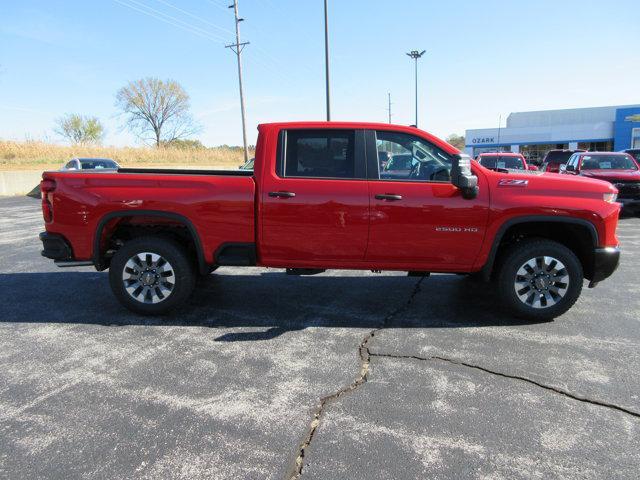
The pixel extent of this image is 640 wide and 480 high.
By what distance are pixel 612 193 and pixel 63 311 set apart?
5.91 metres

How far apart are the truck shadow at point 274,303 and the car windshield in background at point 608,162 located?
886 centimetres

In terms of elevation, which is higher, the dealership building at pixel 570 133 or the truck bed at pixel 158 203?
the dealership building at pixel 570 133

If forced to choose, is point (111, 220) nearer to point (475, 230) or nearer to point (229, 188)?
point (229, 188)

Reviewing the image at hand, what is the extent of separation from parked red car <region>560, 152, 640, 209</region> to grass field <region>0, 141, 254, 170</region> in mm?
27016

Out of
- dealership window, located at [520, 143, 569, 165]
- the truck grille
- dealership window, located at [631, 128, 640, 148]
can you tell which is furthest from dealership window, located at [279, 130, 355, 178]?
dealership window, located at [631, 128, 640, 148]

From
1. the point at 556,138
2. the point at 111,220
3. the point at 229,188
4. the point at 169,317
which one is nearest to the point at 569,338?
the point at 229,188

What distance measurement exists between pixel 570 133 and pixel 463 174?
51257 mm

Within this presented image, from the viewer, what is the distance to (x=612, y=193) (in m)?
4.53

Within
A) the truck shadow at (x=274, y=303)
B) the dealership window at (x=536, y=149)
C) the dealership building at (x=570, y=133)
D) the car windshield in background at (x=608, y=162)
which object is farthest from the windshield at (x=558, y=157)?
the dealership window at (x=536, y=149)

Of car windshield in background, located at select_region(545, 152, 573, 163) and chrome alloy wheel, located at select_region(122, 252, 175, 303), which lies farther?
car windshield in background, located at select_region(545, 152, 573, 163)

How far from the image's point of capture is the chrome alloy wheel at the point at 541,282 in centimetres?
459

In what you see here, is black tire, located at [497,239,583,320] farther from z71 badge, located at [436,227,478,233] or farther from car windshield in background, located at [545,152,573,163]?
car windshield in background, located at [545,152,573,163]

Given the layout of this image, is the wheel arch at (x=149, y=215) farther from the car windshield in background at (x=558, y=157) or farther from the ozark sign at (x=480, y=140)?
the ozark sign at (x=480, y=140)

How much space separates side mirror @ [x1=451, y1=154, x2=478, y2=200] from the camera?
421cm
